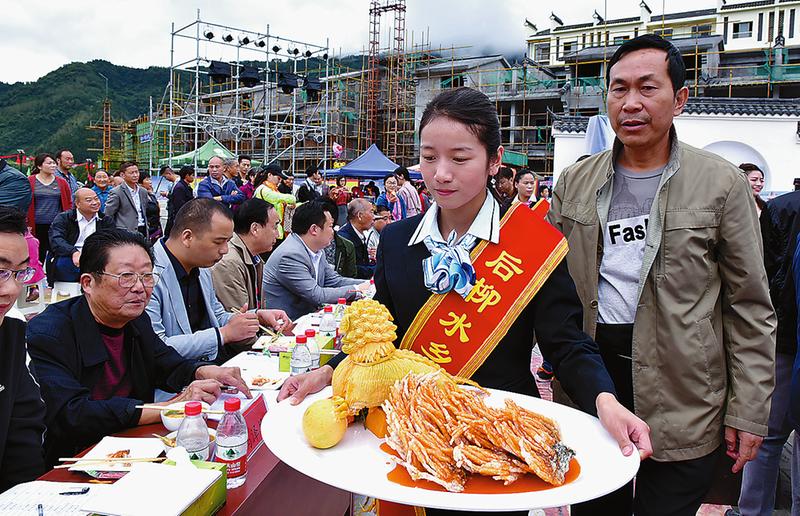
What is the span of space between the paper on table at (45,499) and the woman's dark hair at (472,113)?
1297 millimetres

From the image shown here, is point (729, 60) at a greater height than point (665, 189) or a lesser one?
greater

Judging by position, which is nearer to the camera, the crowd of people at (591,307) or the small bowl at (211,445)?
the crowd of people at (591,307)

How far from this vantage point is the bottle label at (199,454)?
1698 mm

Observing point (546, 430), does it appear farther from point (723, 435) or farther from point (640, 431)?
point (723, 435)

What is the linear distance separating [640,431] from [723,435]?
2.68 ft

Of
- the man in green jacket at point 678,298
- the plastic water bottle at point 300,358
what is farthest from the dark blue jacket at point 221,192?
the man in green jacket at point 678,298

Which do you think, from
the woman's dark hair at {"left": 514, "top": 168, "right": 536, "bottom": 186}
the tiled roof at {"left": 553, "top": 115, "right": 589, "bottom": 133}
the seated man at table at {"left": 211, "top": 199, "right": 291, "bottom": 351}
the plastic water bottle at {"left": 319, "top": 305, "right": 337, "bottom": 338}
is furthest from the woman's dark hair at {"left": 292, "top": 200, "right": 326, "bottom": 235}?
the tiled roof at {"left": 553, "top": 115, "right": 589, "bottom": 133}

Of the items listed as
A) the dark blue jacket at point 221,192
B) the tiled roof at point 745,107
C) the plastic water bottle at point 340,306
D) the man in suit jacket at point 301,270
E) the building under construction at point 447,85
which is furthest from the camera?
the building under construction at point 447,85

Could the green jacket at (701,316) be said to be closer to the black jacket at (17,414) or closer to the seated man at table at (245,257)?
the black jacket at (17,414)

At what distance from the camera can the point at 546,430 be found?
120cm

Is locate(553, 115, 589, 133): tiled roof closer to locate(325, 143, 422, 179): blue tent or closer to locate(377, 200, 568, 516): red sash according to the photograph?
locate(325, 143, 422, 179): blue tent

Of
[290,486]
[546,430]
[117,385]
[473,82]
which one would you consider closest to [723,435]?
[546,430]

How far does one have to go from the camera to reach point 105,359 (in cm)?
217

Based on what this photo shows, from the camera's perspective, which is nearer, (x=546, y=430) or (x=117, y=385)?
(x=546, y=430)
